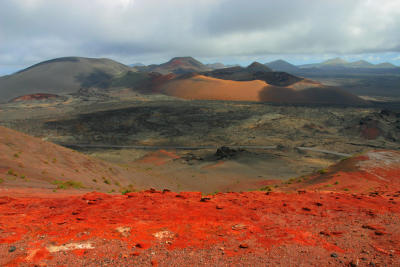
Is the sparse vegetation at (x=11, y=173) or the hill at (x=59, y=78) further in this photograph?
the hill at (x=59, y=78)

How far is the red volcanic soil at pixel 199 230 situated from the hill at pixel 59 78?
112412mm

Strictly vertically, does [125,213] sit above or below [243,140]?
above

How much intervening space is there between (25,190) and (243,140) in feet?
113

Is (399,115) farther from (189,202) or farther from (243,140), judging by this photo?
(189,202)

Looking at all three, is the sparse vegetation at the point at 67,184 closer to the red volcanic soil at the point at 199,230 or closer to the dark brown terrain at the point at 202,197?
the dark brown terrain at the point at 202,197

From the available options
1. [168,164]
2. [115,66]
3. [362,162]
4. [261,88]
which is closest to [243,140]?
[168,164]

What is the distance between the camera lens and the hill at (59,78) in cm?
11241

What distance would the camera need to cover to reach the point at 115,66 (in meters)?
171

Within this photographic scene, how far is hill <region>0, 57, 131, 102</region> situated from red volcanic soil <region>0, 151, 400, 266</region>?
369ft

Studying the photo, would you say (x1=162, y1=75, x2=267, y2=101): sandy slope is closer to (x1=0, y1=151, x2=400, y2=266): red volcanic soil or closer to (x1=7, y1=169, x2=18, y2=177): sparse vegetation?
(x1=7, y1=169, x2=18, y2=177): sparse vegetation

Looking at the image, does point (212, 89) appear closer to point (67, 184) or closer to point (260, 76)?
point (260, 76)

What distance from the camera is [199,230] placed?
7891 millimetres

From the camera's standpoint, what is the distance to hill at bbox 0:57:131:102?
→ 11241cm

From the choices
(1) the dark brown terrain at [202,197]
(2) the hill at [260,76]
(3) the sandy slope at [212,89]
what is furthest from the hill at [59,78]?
(1) the dark brown terrain at [202,197]
